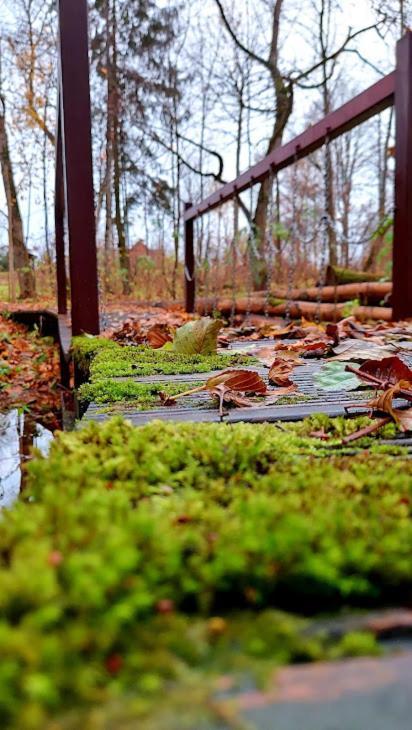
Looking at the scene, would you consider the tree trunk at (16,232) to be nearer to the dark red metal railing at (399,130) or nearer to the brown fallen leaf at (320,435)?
the dark red metal railing at (399,130)

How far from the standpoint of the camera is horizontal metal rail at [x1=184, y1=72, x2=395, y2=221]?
3645mm

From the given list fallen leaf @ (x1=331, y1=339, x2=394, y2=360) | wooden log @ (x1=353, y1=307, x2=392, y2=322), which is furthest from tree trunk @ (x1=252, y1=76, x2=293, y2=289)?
fallen leaf @ (x1=331, y1=339, x2=394, y2=360)

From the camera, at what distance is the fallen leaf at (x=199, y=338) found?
2512 mm

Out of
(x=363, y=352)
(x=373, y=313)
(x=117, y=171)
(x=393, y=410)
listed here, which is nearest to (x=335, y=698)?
(x=393, y=410)

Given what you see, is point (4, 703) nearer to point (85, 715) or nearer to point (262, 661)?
point (85, 715)

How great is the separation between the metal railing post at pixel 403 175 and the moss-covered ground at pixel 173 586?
10.5 feet

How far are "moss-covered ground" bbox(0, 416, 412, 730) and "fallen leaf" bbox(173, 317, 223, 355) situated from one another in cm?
182

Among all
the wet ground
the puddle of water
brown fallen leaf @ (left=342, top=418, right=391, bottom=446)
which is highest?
brown fallen leaf @ (left=342, top=418, right=391, bottom=446)


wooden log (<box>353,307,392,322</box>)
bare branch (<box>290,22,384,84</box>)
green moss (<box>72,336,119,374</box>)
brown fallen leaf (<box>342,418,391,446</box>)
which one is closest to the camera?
brown fallen leaf (<box>342,418,391,446</box>)

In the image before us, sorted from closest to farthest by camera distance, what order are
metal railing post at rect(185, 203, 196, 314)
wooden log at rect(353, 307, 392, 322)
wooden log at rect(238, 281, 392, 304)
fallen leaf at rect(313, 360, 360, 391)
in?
fallen leaf at rect(313, 360, 360, 391)
wooden log at rect(353, 307, 392, 322)
wooden log at rect(238, 281, 392, 304)
metal railing post at rect(185, 203, 196, 314)

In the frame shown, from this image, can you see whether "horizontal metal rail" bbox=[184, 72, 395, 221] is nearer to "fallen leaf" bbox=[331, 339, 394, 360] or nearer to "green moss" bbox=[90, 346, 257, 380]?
"fallen leaf" bbox=[331, 339, 394, 360]

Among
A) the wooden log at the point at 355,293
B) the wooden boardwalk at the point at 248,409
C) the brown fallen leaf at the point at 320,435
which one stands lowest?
the wooden boardwalk at the point at 248,409

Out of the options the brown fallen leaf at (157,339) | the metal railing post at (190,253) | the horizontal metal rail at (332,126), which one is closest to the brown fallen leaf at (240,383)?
the brown fallen leaf at (157,339)

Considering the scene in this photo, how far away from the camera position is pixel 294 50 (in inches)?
534
